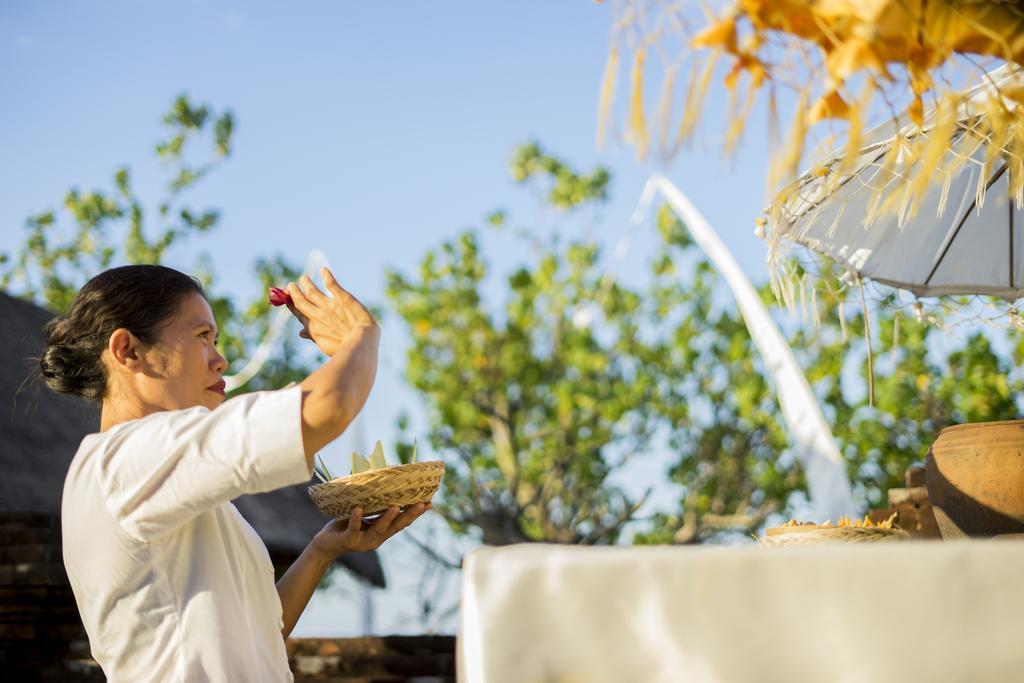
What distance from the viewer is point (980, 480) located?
2148 mm

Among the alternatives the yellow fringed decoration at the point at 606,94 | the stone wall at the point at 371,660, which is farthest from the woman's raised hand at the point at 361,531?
the stone wall at the point at 371,660

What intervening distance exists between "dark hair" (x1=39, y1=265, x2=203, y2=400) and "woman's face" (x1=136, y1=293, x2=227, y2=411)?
0.06 ft

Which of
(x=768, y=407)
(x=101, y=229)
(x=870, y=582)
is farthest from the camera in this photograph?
(x=101, y=229)

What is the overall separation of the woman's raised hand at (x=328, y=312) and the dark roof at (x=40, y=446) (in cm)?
314

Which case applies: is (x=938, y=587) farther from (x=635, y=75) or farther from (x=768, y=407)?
(x=768, y=407)

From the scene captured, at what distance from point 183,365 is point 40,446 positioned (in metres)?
3.53

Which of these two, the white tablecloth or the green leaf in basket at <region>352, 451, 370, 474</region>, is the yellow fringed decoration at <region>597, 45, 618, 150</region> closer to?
the white tablecloth

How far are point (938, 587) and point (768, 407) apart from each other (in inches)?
446

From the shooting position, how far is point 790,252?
9.42 feet

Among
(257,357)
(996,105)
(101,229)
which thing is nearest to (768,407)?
(257,357)

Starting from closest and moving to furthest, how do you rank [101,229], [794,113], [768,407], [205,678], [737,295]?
[794,113], [205,678], [737,295], [768,407], [101,229]

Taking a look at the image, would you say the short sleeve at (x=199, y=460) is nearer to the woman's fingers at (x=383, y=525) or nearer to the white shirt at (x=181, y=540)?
the white shirt at (x=181, y=540)

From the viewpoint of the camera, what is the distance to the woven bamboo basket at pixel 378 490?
1866 mm

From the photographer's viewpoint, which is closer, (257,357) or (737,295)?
(737,295)
